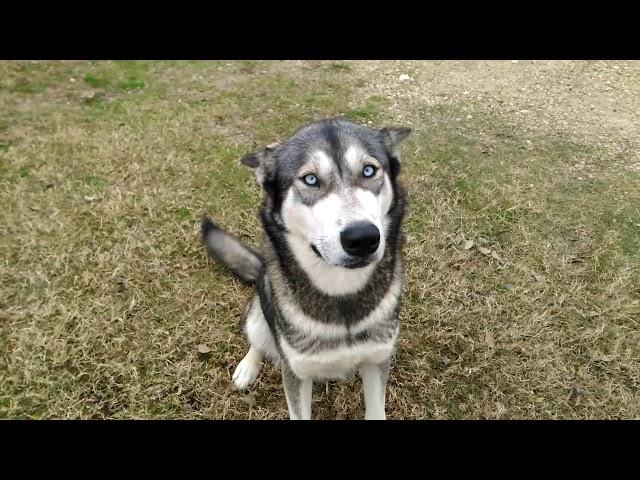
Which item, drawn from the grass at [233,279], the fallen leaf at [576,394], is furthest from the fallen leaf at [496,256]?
the fallen leaf at [576,394]

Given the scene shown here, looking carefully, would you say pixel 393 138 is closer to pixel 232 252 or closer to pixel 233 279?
pixel 232 252

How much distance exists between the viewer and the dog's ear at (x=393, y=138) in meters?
3.19

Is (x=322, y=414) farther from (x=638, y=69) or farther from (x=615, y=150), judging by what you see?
(x=638, y=69)

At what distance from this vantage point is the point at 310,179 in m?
2.88

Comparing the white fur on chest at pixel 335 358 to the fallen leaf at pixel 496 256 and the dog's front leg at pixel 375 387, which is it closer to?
the dog's front leg at pixel 375 387

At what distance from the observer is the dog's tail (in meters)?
4.41

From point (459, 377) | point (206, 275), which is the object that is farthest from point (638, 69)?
point (206, 275)

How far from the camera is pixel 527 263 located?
15.9 feet

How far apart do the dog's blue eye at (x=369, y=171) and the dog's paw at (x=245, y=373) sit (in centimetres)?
188

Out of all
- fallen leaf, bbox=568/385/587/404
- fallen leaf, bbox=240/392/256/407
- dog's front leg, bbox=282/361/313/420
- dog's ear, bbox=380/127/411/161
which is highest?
dog's ear, bbox=380/127/411/161

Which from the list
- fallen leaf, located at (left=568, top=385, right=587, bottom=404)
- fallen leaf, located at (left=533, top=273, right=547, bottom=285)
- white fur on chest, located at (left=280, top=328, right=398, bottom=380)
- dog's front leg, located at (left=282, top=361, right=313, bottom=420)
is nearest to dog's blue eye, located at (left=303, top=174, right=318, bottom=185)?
white fur on chest, located at (left=280, top=328, right=398, bottom=380)

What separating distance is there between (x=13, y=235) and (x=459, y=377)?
453 centimetres

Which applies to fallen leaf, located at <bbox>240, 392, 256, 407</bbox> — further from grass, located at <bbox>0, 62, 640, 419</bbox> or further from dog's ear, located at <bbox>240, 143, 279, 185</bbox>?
dog's ear, located at <bbox>240, 143, 279, 185</bbox>

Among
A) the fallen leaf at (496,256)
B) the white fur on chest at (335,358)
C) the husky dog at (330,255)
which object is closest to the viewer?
the husky dog at (330,255)
